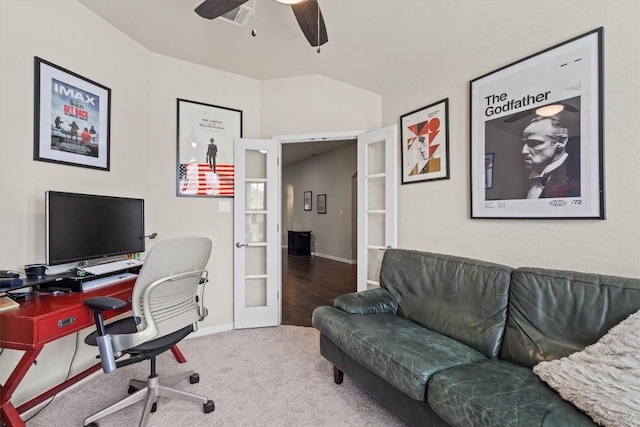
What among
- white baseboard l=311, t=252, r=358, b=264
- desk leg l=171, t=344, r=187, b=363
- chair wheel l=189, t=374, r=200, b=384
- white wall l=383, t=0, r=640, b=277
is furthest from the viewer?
white baseboard l=311, t=252, r=358, b=264

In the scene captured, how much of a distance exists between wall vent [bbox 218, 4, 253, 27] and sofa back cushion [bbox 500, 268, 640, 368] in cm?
257

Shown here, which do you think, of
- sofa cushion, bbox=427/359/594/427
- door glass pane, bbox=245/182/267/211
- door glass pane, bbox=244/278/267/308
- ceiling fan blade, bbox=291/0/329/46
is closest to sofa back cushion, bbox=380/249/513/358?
sofa cushion, bbox=427/359/594/427

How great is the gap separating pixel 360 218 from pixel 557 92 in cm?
192

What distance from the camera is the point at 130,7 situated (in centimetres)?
230

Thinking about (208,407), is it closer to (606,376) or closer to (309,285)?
(606,376)

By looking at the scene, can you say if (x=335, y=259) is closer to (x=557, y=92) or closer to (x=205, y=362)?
(x=205, y=362)

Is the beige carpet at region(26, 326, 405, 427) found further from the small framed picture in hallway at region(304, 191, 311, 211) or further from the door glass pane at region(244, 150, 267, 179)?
the small framed picture in hallway at region(304, 191, 311, 211)

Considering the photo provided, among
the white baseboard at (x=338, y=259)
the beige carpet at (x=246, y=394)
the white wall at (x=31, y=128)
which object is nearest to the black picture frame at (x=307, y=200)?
the white baseboard at (x=338, y=259)

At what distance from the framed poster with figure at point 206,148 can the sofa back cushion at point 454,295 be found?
2.01 metres

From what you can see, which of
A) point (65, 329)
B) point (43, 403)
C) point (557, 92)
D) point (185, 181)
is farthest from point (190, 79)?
point (557, 92)

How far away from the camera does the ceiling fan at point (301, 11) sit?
164 cm

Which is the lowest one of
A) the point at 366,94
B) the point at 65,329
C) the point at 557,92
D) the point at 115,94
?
the point at 65,329

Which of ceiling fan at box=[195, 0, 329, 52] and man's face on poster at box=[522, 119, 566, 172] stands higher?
ceiling fan at box=[195, 0, 329, 52]

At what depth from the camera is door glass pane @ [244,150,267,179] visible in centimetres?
346
